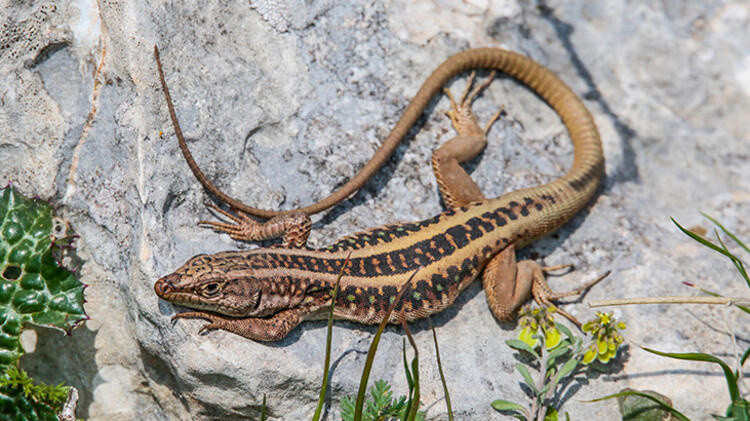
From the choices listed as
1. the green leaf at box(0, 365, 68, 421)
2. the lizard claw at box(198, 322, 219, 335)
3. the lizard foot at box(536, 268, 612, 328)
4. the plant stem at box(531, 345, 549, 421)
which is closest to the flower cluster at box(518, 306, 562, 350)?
the plant stem at box(531, 345, 549, 421)

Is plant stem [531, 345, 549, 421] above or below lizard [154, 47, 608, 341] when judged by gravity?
below

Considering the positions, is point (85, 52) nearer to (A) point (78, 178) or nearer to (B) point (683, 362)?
(A) point (78, 178)

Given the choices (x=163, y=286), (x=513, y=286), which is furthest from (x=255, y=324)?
(x=513, y=286)

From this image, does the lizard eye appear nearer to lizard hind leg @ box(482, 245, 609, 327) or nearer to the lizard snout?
the lizard snout

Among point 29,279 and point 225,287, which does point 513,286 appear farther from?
point 29,279

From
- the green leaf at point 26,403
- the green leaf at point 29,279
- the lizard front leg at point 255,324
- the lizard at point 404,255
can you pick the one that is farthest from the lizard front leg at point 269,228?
the green leaf at point 26,403

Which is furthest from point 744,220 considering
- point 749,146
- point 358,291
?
point 358,291
